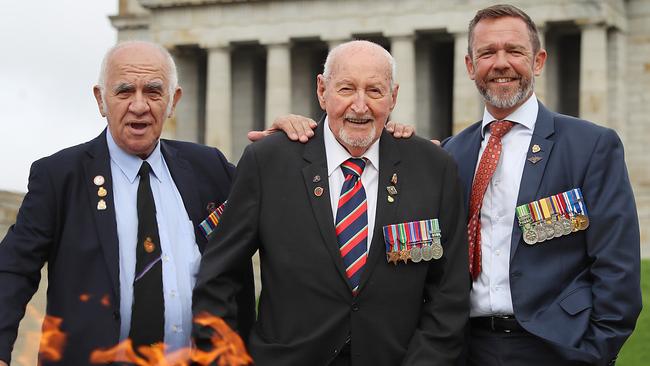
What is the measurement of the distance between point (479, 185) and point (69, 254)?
287cm

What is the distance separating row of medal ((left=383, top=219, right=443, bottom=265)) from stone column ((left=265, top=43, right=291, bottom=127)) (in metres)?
37.4

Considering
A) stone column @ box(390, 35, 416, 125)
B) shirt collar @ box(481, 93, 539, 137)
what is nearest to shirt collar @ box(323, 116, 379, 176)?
shirt collar @ box(481, 93, 539, 137)

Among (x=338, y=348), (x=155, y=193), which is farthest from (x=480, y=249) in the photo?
(x=155, y=193)

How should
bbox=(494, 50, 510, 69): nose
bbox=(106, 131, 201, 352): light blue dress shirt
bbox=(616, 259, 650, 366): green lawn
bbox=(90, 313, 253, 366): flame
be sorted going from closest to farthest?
bbox=(90, 313, 253, 366): flame → bbox=(106, 131, 201, 352): light blue dress shirt → bbox=(494, 50, 510, 69): nose → bbox=(616, 259, 650, 366): green lawn

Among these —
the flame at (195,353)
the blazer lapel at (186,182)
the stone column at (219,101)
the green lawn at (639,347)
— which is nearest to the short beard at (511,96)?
the blazer lapel at (186,182)

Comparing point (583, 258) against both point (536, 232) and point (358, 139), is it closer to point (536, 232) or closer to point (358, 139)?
point (536, 232)

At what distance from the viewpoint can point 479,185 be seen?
7.77m

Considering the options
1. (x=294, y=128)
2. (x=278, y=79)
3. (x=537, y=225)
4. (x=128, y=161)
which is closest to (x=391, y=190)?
(x=294, y=128)

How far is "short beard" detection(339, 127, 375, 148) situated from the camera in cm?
703

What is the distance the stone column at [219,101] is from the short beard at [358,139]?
38169 mm

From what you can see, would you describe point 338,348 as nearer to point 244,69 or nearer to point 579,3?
point 579,3

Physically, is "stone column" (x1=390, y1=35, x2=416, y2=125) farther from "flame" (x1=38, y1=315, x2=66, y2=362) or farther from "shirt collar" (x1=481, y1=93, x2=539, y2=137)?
"flame" (x1=38, y1=315, x2=66, y2=362)

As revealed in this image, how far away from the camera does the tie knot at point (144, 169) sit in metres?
7.52

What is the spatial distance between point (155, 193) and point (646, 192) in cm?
2722
